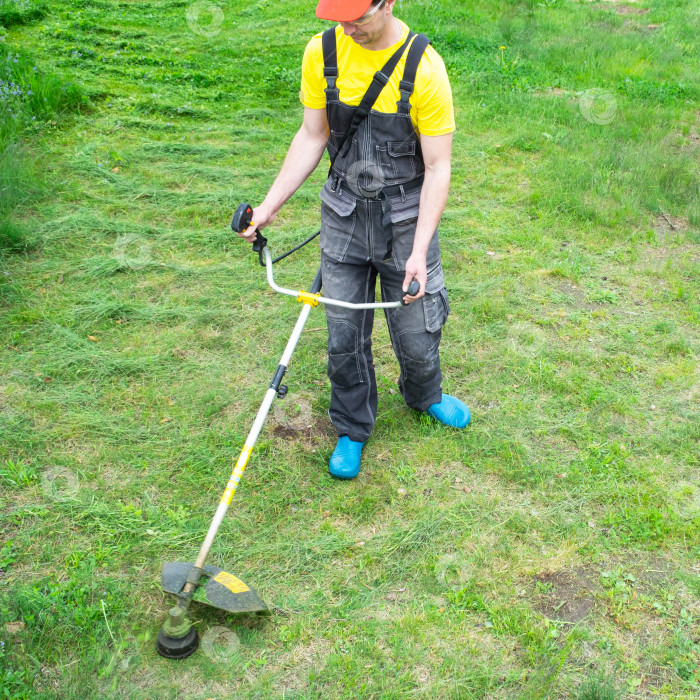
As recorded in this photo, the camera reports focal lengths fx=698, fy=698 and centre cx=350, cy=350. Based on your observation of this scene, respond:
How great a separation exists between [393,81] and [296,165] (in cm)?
62

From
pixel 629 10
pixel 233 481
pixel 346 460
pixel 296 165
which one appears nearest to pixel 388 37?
pixel 296 165

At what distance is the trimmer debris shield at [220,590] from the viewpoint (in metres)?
2.72

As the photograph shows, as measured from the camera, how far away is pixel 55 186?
6105mm

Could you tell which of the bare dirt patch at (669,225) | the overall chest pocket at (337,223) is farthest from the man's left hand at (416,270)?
the bare dirt patch at (669,225)

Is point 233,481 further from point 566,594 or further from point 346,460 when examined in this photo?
point 566,594

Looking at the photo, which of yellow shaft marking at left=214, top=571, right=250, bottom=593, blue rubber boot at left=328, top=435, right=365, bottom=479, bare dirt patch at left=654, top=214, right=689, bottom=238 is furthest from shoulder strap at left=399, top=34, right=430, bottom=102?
bare dirt patch at left=654, top=214, right=689, bottom=238

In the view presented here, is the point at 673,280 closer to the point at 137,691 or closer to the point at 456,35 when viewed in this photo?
the point at 137,691

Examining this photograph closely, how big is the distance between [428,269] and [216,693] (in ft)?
6.54

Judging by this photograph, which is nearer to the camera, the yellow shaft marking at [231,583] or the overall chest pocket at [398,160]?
the yellow shaft marking at [231,583]

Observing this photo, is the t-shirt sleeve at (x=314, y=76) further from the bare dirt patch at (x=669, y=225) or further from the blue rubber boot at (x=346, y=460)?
the bare dirt patch at (x=669, y=225)

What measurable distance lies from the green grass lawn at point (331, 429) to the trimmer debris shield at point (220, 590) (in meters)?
0.19

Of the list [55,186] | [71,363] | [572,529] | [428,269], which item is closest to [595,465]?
[572,529]

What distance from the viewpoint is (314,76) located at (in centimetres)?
289

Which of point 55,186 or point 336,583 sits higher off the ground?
point 55,186
